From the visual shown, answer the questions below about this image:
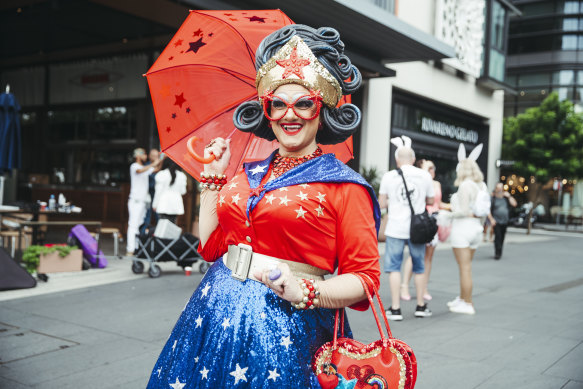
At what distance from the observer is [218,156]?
2.12 m

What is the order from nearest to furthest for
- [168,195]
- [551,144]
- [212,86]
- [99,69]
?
[212,86]
[168,195]
[99,69]
[551,144]

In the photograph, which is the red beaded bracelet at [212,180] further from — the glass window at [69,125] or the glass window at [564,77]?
the glass window at [564,77]

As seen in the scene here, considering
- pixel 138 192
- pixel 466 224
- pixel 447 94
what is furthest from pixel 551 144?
pixel 138 192

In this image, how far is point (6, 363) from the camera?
4.29 metres

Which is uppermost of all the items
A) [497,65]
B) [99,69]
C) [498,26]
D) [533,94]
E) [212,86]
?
[533,94]

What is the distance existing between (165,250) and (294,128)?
633cm

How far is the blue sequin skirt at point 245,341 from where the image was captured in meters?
1.71

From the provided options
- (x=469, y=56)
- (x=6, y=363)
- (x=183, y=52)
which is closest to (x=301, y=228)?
(x=183, y=52)

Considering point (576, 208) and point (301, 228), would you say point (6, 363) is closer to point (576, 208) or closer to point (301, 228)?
point (301, 228)

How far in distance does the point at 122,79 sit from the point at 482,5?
49.0 feet

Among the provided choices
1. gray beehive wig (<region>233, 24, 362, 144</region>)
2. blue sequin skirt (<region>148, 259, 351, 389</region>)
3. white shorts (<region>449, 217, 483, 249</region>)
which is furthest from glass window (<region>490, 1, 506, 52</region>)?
blue sequin skirt (<region>148, 259, 351, 389</region>)

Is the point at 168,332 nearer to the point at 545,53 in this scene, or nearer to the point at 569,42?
the point at 545,53

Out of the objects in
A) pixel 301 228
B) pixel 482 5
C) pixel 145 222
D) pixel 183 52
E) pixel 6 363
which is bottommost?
pixel 6 363

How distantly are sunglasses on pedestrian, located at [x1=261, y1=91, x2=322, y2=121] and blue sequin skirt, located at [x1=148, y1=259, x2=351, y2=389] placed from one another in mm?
621
